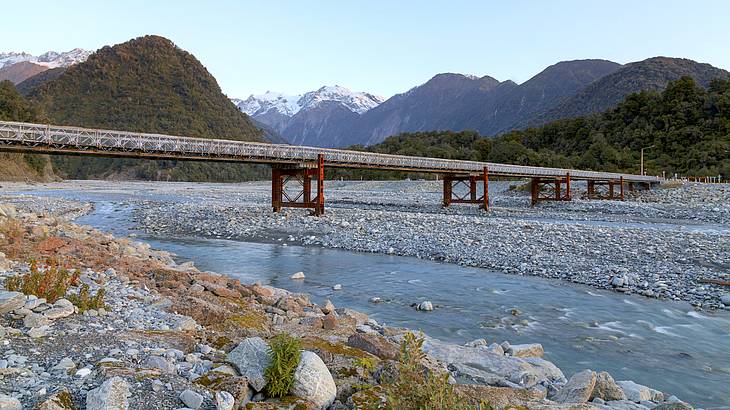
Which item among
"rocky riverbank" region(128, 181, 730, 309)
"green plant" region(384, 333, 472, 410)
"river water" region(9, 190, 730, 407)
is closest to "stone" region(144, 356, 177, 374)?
"green plant" region(384, 333, 472, 410)

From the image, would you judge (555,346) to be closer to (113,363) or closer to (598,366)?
(598,366)

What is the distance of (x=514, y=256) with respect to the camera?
16.2 meters

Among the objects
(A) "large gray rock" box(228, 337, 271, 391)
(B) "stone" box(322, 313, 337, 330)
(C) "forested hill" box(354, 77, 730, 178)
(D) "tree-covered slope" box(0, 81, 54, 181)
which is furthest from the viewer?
(C) "forested hill" box(354, 77, 730, 178)

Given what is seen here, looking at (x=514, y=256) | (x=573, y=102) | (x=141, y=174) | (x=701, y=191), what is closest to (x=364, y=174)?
(x=701, y=191)

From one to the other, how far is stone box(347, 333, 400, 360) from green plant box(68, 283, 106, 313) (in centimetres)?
349

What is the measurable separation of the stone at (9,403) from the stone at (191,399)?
110cm

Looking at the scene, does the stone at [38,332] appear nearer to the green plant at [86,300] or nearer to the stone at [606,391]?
the green plant at [86,300]

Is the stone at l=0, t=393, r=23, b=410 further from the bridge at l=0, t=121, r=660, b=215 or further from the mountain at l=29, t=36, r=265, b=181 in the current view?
the mountain at l=29, t=36, r=265, b=181

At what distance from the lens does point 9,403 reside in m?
3.16

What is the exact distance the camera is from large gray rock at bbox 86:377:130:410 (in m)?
3.30

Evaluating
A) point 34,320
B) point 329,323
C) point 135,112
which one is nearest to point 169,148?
point 329,323

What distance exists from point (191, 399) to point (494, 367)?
13.6ft

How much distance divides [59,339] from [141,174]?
147 m

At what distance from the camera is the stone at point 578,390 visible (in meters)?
4.86
